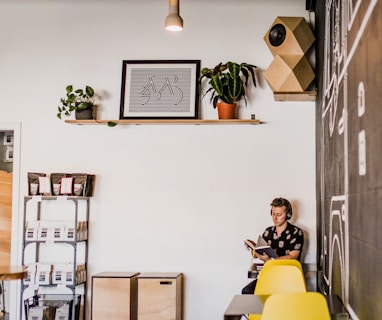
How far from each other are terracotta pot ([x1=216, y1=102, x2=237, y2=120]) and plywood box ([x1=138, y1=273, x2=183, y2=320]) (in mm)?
1701

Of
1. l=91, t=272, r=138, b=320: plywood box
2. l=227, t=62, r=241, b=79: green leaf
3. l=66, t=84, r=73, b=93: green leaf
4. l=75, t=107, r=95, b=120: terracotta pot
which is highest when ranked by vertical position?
l=227, t=62, r=241, b=79: green leaf

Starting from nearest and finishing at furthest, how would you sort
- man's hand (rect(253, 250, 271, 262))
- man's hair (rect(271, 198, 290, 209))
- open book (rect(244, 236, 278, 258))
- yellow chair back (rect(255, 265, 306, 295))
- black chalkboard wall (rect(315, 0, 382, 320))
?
black chalkboard wall (rect(315, 0, 382, 320)) → yellow chair back (rect(255, 265, 306, 295)) → open book (rect(244, 236, 278, 258)) → man's hand (rect(253, 250, 271, 262)) → man's hair (rect(271, 198, 290, 209))

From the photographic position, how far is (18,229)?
6.51 metres

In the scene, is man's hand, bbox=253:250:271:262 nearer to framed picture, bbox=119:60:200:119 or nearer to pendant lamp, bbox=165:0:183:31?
framed picture, bbox=119:60:200:119

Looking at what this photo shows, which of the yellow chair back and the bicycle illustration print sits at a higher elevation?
the bicycle illustration print

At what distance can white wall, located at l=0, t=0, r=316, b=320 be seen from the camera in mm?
6238

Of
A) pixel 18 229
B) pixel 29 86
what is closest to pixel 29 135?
pixel 29 86

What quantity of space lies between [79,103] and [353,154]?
381 cm

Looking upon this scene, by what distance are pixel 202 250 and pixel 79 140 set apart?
1.77 meters

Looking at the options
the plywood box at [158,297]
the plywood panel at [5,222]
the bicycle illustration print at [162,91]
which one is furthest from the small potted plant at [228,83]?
the plywood panel at [5,222]

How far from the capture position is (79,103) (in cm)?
637

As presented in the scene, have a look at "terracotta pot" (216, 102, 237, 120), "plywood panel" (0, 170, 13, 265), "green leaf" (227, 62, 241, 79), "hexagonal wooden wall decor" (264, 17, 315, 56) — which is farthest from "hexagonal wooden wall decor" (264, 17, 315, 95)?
"plywood panel" (0, 170, 13, 265)

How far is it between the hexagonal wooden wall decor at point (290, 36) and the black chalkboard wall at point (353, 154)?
0.64m

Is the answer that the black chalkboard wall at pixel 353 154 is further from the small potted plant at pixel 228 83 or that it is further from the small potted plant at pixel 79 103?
the small potted plant at pixel 79 103
